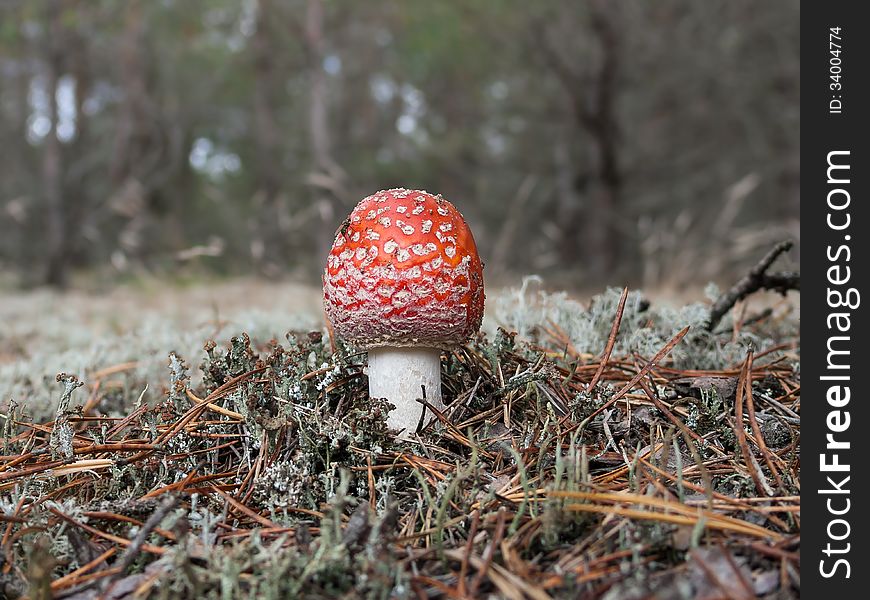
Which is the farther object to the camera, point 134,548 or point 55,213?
point 55,213

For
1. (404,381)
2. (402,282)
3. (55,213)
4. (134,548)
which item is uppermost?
(55,213)

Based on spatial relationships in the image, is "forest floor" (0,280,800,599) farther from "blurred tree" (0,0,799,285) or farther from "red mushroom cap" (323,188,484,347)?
"blurred tree" (0,0,799,285)

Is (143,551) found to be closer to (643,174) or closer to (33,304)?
(33,304)

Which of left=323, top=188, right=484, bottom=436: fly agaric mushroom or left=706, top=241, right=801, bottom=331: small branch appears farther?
left=706, top=241, right=801, bottom=331: small branch

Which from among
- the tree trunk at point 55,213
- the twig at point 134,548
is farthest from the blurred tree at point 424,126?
the twig at point 134,548

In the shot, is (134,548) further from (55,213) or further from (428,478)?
(55,213)

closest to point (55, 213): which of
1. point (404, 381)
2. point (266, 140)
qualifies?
point (266, 140)

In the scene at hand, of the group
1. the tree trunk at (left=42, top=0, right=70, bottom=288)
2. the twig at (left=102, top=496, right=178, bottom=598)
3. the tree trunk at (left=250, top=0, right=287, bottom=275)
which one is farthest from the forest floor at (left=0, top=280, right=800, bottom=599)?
the tree trunk at (left=250, top=0, right=287, bottom=275)
